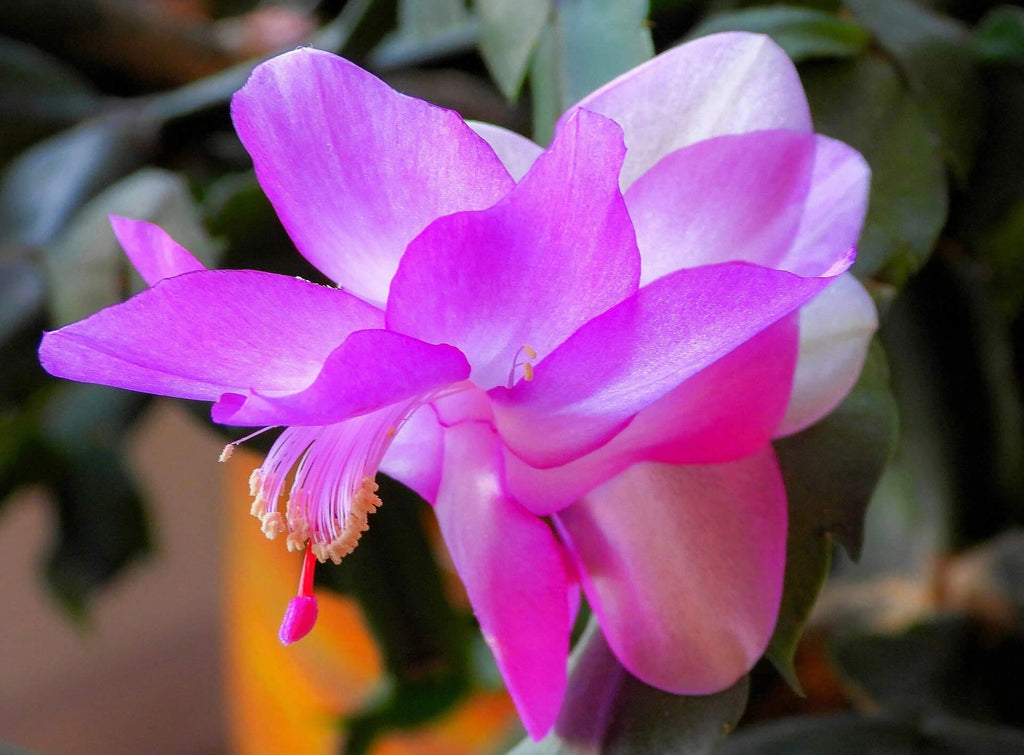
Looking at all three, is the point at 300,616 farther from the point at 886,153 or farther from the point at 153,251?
the point at 886,153

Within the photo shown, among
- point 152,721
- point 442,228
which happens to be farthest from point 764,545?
point 152,721

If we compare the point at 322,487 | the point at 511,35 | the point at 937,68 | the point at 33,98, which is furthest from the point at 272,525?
the point at 33,98

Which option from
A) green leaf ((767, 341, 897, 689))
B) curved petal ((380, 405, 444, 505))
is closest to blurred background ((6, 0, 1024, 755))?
green leaf ((767, 341, 897, 689))

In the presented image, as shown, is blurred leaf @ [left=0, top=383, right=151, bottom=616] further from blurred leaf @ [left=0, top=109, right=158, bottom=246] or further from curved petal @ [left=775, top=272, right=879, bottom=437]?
curved petal @ [left=775, top=272, right=879, bottom=437]

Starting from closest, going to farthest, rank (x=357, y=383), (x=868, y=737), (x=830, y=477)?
(x=357, y=383) → (x=830, y=477) → (x=868, y=737)

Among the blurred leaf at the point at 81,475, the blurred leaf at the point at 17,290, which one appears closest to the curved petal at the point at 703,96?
the blurred leaf at the point at 17,290

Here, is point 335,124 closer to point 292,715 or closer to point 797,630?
point 797,630
